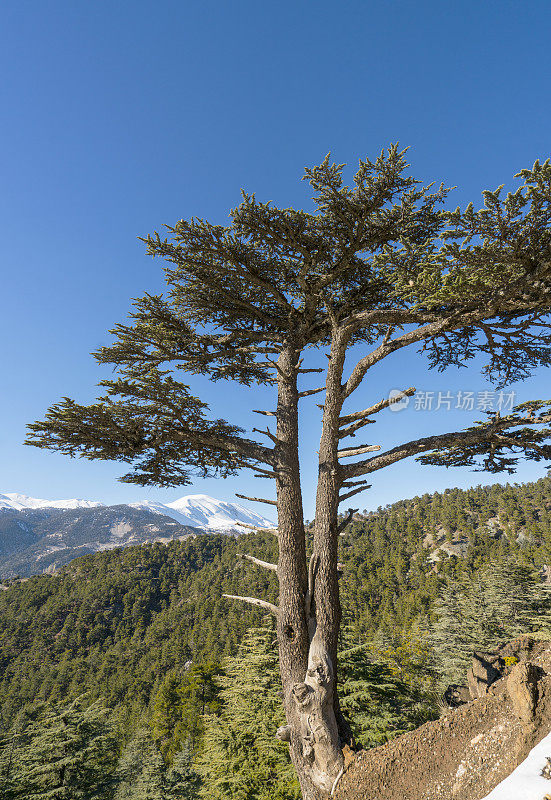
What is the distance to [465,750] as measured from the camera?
3.55 meters

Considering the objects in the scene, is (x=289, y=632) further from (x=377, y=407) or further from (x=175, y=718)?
(x=175, y=718)

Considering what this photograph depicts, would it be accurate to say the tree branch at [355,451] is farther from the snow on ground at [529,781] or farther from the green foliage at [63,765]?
the green foliage at [63,765]

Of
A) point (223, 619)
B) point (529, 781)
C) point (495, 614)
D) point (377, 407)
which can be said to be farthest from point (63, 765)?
point (223, 619)

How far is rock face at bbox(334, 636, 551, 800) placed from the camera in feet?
10.7

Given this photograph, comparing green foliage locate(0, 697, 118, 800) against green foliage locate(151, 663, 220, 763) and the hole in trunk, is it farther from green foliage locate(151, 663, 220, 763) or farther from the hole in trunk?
green foliage locate(151, 663, 220, 763)

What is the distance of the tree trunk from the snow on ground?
1706mm

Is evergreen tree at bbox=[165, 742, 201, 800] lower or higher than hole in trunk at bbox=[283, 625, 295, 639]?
lower

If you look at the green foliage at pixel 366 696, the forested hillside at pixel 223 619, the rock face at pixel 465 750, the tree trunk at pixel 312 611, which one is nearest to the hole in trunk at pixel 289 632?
the tree trunk at pixel 312 611

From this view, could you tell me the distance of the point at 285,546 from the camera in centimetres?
502

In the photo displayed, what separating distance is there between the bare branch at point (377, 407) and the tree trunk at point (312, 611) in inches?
7.2

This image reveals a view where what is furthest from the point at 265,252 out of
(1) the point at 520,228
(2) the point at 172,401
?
(1) the point at 520,228

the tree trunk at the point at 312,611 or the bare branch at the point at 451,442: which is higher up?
the bare branch at the point at 451,442

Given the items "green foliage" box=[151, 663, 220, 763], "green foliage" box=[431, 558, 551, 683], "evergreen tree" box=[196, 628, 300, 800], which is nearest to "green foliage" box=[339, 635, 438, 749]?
"evergreen tree" box=[196, 628, 300, 800]

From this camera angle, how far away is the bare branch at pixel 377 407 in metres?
4.76
